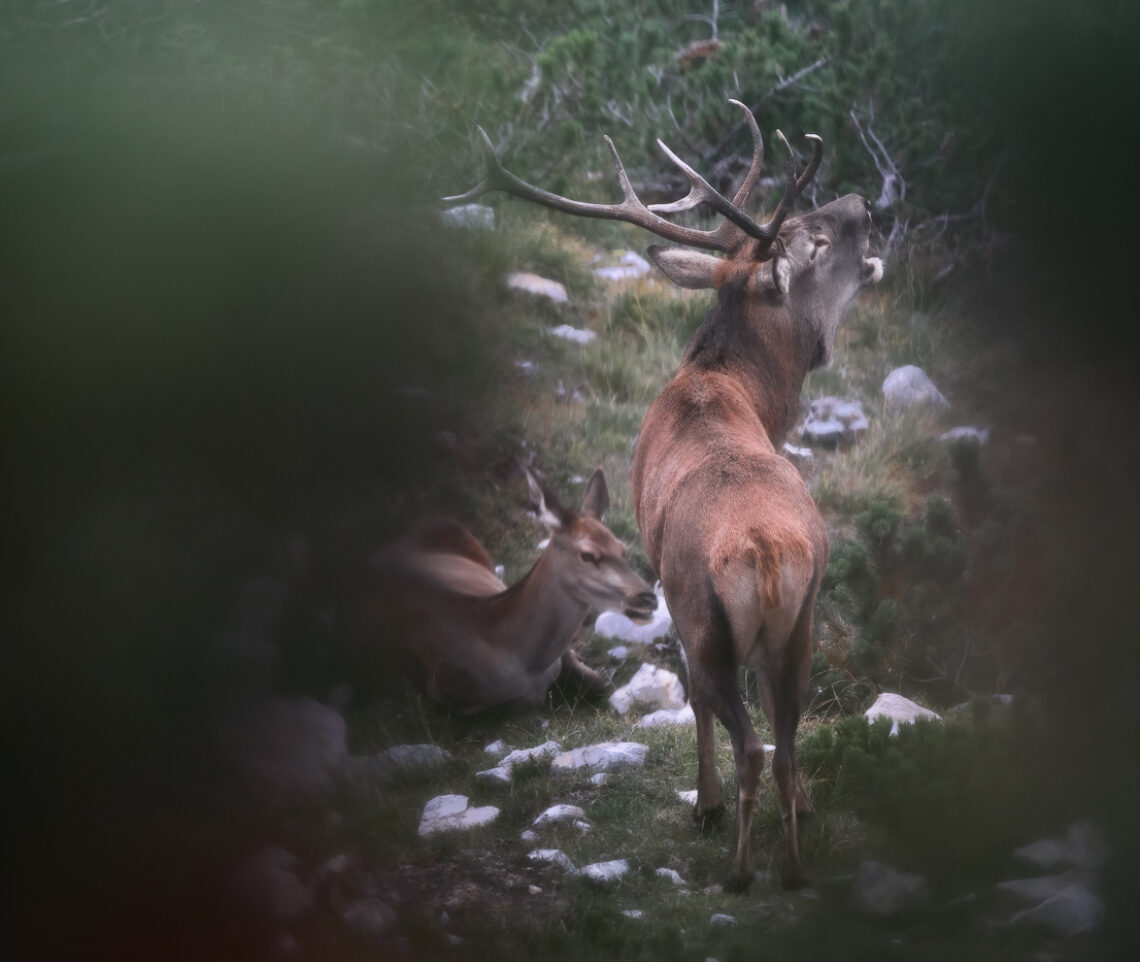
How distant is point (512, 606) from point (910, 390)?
3.24 ft

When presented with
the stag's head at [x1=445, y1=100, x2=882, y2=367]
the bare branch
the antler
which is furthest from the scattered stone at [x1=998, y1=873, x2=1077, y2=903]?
the stag's head at [x1=445, y1=100, x2=882, y2=367]

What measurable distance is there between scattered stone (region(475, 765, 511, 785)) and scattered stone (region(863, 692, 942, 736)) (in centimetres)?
51

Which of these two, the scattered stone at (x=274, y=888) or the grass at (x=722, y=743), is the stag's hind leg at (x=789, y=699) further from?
the scattered stone at (x=274, y=888)

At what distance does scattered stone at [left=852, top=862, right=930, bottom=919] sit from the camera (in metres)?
0.65

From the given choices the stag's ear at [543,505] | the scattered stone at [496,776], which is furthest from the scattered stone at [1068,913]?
the stag's ear at [543,505]

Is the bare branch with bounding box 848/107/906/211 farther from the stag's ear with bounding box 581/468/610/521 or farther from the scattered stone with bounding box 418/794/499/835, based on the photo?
the scattered stone with bounding box 418/794/499/835

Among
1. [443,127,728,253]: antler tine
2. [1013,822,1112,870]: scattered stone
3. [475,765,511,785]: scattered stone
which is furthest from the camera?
[475,765,511,785]: scattered stone

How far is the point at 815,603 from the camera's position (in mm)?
1829

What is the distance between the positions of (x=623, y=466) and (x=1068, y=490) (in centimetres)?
172

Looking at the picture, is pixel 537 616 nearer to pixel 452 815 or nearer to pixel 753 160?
pixel 753 160

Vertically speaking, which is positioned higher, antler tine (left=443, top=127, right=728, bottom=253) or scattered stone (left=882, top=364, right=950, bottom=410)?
antler tine (left=443, top=127, right=728, bottom=253)

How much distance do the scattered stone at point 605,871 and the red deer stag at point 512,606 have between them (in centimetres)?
30

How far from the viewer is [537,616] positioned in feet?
8.32

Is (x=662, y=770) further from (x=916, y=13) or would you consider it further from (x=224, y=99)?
(x=224, y=99)
